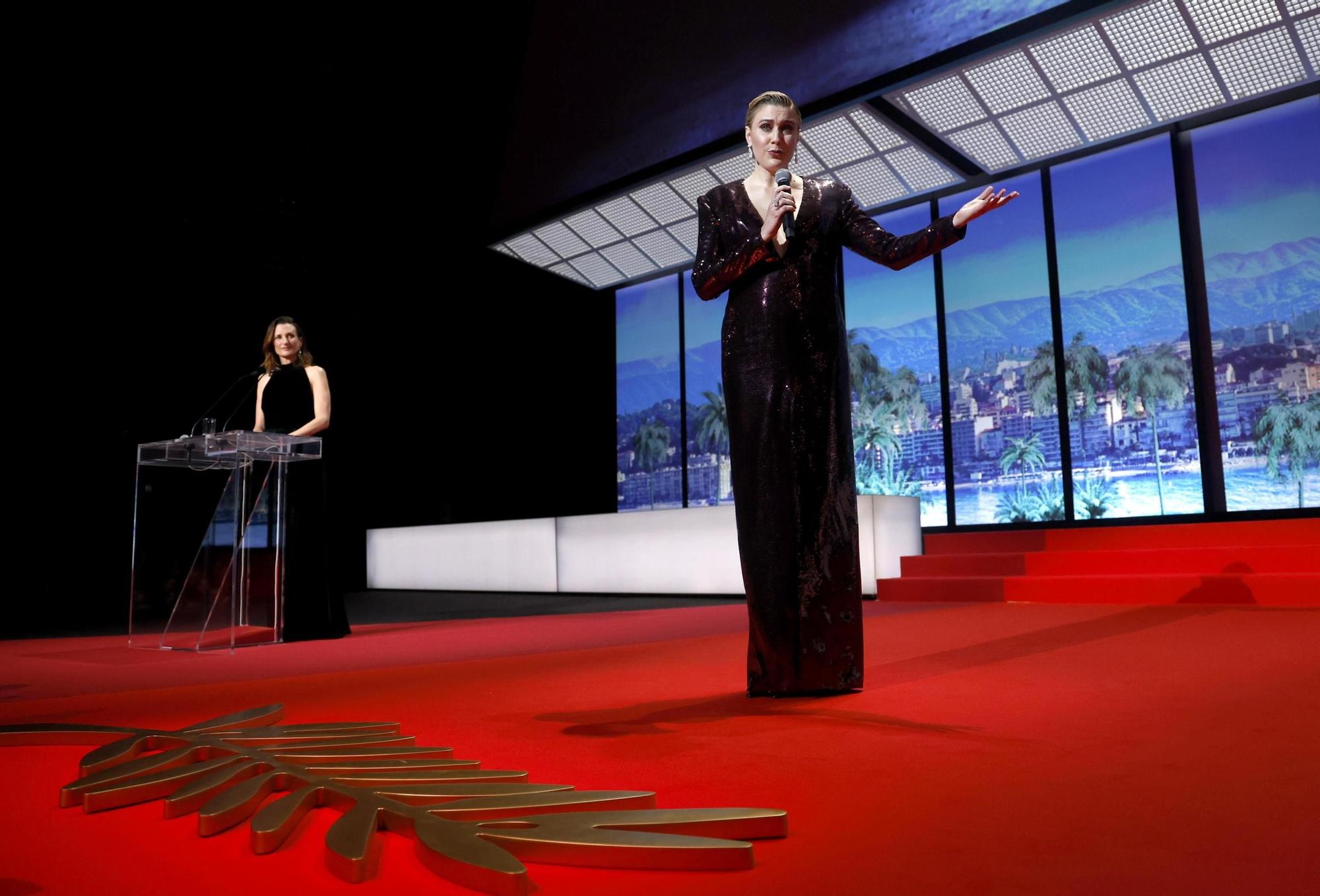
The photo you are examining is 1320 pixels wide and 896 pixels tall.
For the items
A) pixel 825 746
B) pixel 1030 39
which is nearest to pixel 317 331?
pixel 1030 39

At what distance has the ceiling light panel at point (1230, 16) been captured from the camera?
7.52 meters

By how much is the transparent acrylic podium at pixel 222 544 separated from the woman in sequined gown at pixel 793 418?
2801 mm

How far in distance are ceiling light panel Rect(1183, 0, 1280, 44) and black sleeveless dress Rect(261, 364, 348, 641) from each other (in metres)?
7.40

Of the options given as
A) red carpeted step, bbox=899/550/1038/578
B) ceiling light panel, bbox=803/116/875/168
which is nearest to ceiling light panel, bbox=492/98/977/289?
ceiling light panel, bbox=803/116/875/168

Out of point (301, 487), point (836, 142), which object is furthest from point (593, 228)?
point (301, 487)

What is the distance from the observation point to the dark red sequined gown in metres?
2.34

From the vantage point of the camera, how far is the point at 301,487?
16.4 ft

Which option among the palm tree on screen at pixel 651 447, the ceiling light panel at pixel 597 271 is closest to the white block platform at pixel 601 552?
the palm tree on screen at pixel 651 447

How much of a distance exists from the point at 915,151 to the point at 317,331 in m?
6.57

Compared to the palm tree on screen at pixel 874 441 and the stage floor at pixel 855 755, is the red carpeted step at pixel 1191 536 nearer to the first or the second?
the stage floor at pixel 855 755

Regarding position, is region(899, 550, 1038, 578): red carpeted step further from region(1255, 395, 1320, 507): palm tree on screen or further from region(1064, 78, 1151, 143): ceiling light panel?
A: region(1064, 78, 1151, 143): ceiling light panel

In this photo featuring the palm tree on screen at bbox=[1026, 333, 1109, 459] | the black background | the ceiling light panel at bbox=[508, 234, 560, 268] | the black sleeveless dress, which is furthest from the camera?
the ceiling light panel at bbox=[508, 234, 560, 268]

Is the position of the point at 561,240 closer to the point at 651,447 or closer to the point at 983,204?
the point at 651,447

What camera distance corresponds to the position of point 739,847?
3.36 ft
